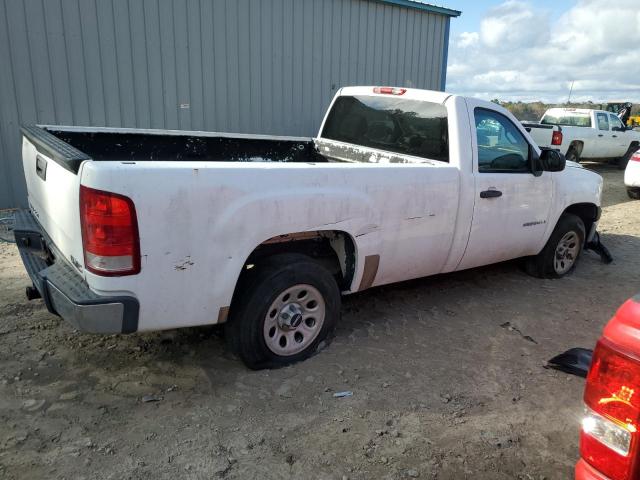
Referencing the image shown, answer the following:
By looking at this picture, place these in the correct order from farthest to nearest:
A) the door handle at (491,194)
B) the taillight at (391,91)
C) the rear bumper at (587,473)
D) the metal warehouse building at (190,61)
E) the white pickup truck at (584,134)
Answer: the white pickup truck at (584,134) < the metal warehouse building at (190,61) < the taillight at (391,91) < the door handle at (491,194) < the rear bumper at (587,473)

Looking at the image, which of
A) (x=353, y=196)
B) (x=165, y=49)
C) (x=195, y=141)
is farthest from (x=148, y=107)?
(x=353, y=196)

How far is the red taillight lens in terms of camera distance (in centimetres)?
146

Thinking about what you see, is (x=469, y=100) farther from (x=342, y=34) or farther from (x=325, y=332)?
(x=342, y=34)

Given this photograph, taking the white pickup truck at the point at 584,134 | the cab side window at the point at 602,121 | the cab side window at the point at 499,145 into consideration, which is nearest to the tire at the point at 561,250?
the cab side window at the point at 499,145

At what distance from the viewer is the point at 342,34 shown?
32.3ft

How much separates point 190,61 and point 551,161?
6005mm

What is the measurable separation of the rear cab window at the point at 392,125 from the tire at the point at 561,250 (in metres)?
1.91

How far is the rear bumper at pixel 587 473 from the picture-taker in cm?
156

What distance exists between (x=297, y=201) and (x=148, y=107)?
598 centimetres

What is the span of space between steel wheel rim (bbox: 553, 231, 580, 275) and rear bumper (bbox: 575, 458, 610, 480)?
4013 mm

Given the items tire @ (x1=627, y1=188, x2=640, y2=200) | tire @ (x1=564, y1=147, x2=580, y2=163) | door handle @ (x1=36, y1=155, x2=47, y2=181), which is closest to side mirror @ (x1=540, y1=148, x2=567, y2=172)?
door handle @ (x1=36, y1=155, x2=47, y2=181)

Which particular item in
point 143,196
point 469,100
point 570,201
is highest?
point 469,100

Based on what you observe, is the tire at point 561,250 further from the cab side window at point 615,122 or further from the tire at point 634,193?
the cab side window at point 615,122

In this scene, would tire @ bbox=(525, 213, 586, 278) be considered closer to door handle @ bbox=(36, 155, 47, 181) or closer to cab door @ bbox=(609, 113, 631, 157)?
door handle @ bbox=(36, 155, 47, 181)
